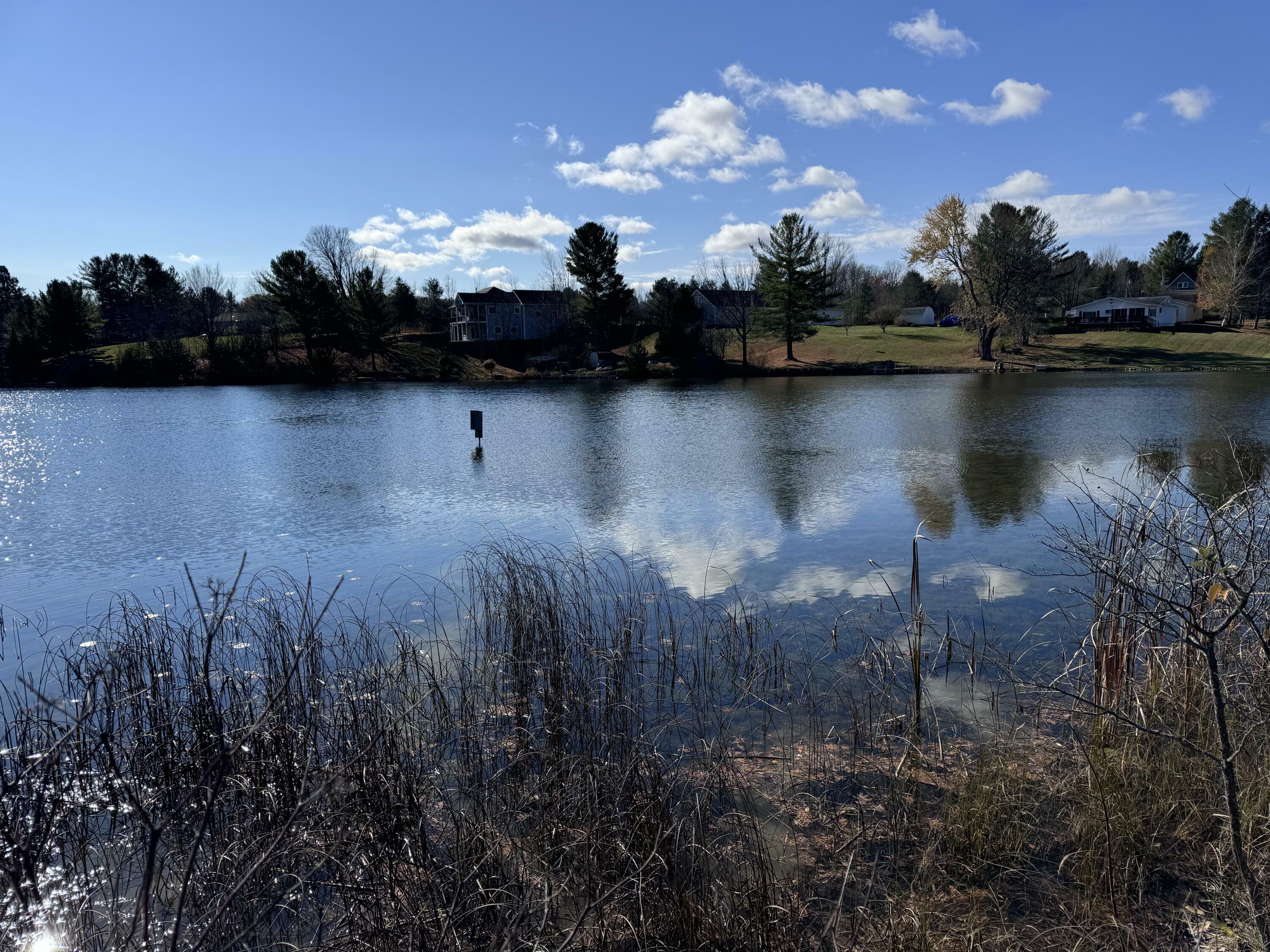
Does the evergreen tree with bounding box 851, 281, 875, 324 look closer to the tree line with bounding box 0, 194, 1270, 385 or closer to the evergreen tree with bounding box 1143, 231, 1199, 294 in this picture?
the tree line with bounding box 0, 194, 1270, 385

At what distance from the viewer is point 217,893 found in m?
4.42

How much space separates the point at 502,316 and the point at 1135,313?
68565mm

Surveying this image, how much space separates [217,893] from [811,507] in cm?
1316

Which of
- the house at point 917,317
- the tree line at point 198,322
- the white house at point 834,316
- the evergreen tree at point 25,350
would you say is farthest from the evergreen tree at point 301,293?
the house at point 917,317

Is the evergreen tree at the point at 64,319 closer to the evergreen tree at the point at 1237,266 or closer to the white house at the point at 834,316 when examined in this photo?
the white house at the point at 834,316

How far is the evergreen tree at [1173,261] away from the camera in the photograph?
90.8 m

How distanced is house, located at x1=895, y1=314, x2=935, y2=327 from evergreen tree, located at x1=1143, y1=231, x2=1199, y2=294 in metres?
26.6

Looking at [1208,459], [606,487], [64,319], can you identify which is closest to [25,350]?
[64,319]

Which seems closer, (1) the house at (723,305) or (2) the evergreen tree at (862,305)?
(1) the house at (723,305)

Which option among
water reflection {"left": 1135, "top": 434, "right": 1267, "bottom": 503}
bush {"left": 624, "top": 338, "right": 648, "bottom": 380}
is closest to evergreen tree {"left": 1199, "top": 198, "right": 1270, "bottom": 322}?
bush {"left": 624, "top": 338, "right": 648, "bottom": 380}

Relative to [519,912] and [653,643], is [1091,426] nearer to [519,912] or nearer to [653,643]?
[653,643]

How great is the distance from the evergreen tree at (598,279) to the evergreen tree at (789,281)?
17.7 m

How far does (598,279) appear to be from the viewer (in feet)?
267

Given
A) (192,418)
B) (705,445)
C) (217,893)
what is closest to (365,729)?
(217,893)
